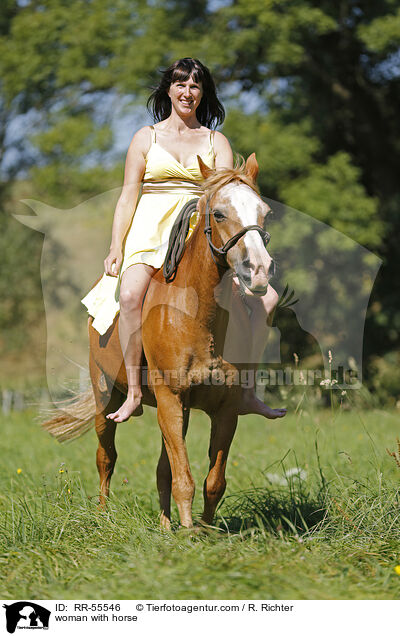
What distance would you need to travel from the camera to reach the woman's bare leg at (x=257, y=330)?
4.00 meters

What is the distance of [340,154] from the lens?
1186 centimetres

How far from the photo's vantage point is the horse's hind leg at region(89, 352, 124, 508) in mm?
5117

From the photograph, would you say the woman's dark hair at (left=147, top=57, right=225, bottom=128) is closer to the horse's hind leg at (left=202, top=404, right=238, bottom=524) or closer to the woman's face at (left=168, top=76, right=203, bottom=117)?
the woman's face at (left=168, top=76, right=203, bottom=117)

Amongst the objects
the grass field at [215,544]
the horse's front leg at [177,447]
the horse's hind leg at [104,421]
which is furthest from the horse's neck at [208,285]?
the horse's hind leg at [104,421]

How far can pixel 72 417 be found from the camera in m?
5.48

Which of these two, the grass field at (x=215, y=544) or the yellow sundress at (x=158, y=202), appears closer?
the grass field at (x=215, y=544)

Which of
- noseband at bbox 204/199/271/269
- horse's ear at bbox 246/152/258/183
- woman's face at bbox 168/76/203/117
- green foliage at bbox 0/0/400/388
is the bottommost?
noseband at bbox 204/199/271/269

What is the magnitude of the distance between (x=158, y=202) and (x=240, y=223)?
3.40 feet

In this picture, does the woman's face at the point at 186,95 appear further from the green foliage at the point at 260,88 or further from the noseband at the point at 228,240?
the green foliage at the point at 260,88

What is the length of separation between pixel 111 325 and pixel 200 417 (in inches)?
250

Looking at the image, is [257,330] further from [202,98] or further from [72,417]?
[72,417]
